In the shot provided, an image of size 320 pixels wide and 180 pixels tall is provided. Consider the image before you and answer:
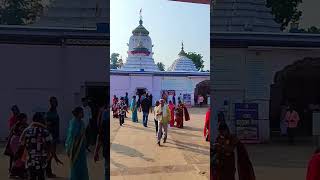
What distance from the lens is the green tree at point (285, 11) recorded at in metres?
4.36

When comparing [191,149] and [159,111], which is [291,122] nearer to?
[191,149]

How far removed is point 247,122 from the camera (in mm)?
4152

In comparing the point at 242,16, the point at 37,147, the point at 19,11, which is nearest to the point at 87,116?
the point at 37,147

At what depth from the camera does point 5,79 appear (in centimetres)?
382

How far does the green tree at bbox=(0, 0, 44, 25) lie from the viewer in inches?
150

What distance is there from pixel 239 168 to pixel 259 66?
1.06 meters

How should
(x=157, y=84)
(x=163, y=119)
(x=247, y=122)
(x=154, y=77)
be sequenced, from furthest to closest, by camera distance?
(x=154, y=77), (x=157, y=84), (x=163, y=119), (x=247, y=122)

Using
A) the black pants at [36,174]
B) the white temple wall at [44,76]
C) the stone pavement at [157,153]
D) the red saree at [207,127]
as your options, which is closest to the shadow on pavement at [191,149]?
the stone pavement at [157,153]

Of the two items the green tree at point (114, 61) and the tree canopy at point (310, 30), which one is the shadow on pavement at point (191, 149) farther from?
the tree canopy at point (310, 30)

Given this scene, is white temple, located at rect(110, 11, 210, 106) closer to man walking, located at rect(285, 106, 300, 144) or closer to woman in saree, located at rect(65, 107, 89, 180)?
woman in saree, located at rect(65, 107, 89, 180)

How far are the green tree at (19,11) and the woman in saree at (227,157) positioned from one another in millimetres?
1893

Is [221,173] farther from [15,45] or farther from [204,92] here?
[15,45]

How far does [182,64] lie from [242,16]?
3.39 ft

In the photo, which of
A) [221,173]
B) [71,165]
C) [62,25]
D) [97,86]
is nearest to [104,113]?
[97,86]
